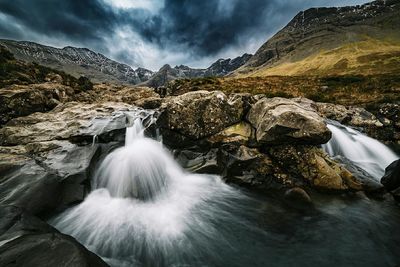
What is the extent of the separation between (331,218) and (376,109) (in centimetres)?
2194

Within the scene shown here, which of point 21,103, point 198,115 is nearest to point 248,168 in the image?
point 198,115

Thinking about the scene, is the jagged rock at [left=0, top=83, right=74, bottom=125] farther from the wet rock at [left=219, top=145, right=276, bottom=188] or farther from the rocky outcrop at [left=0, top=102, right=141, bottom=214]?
the wet rock at [left=219, top=145, right=276, bottom=188]

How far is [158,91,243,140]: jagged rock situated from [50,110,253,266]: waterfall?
1896 millimetres

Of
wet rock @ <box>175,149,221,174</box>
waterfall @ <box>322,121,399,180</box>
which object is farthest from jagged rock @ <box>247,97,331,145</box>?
waterfall @ <box>322,121,399,180</box>

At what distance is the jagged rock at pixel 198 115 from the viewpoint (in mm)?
14180

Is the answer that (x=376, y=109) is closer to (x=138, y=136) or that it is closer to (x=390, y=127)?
(x=390, y=127)

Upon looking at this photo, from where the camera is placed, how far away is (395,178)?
10.6 metres

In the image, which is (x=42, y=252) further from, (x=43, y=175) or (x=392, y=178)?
(x=392, y=178)

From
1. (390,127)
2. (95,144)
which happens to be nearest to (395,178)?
(390,127)

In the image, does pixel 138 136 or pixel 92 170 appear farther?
pixel 138 136

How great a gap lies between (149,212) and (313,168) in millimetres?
7908

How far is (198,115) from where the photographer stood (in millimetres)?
14305

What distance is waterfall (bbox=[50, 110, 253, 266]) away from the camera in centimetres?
751

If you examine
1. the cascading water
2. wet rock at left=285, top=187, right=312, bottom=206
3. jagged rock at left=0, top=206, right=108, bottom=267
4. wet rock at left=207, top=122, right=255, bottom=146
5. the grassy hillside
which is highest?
the grassy hillside
